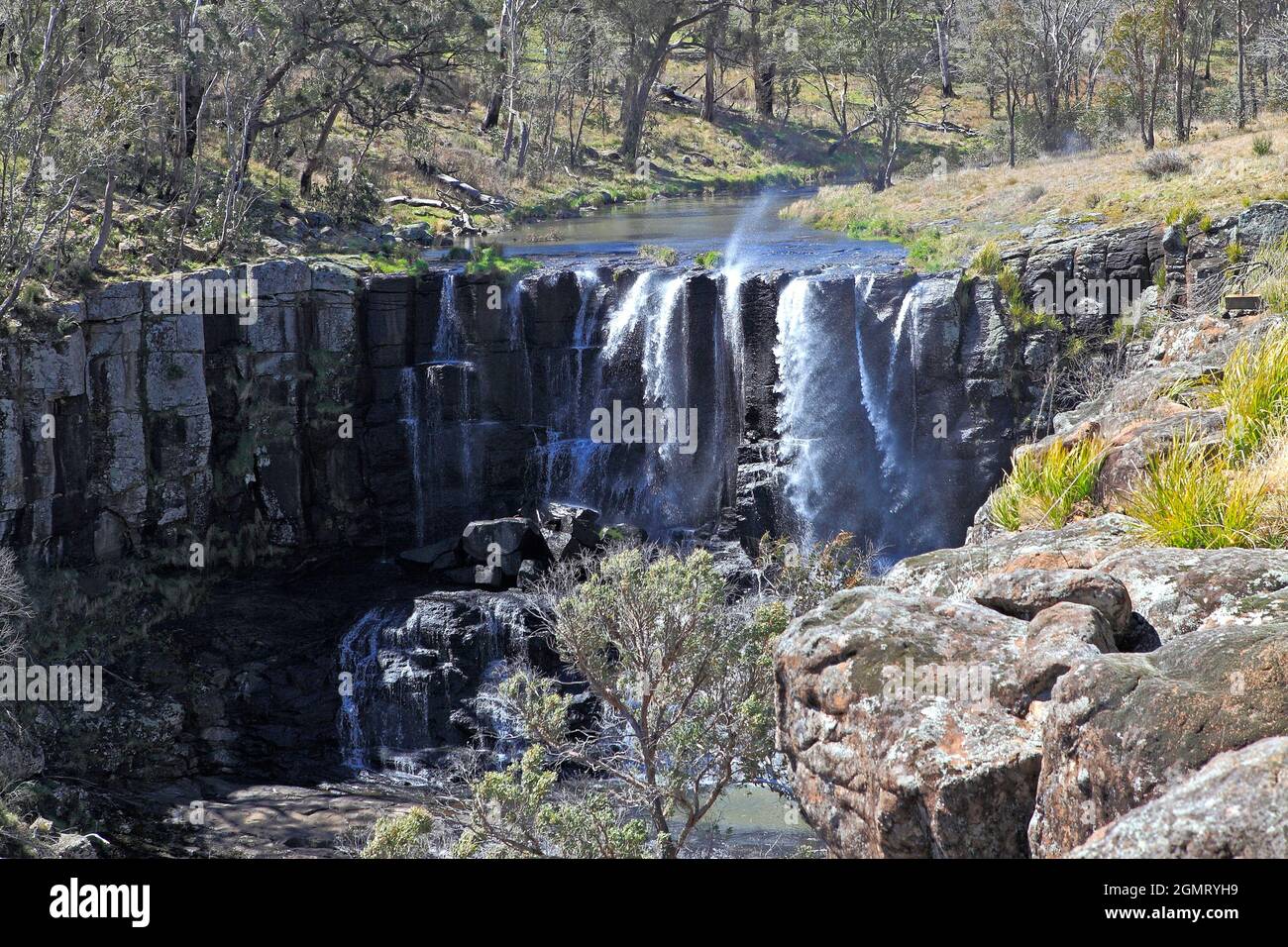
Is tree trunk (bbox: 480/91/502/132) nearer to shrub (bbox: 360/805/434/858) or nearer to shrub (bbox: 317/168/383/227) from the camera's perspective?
shrub (bbox: 317/168/383/227)

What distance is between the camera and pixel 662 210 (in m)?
46.4

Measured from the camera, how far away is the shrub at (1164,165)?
32.2 m

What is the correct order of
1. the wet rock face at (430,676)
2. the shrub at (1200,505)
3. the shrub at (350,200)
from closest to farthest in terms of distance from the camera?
the shrub at (1200,505) → the wet rock face at (430,676) → the shrub at (350,200)

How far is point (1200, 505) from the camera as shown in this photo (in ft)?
26.3

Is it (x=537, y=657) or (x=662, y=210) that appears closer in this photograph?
(x=537, y=657)

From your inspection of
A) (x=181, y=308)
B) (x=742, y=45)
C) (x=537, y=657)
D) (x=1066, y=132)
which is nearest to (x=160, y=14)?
(x=181, y=308)

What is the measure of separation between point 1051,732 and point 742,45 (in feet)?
206

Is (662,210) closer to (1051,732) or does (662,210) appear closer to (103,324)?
(103,324)

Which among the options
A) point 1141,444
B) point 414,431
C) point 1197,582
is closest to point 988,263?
point 414,431

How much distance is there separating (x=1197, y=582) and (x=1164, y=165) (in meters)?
28.9

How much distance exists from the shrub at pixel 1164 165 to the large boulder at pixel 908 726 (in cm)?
2863

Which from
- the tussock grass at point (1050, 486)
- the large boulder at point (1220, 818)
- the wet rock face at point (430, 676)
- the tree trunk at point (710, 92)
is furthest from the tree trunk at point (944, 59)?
the large boulder at point (1220, 818)

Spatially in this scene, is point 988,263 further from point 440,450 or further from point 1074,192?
point 440,450

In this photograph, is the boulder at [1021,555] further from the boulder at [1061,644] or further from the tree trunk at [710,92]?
the tree trunk at [710,92]
